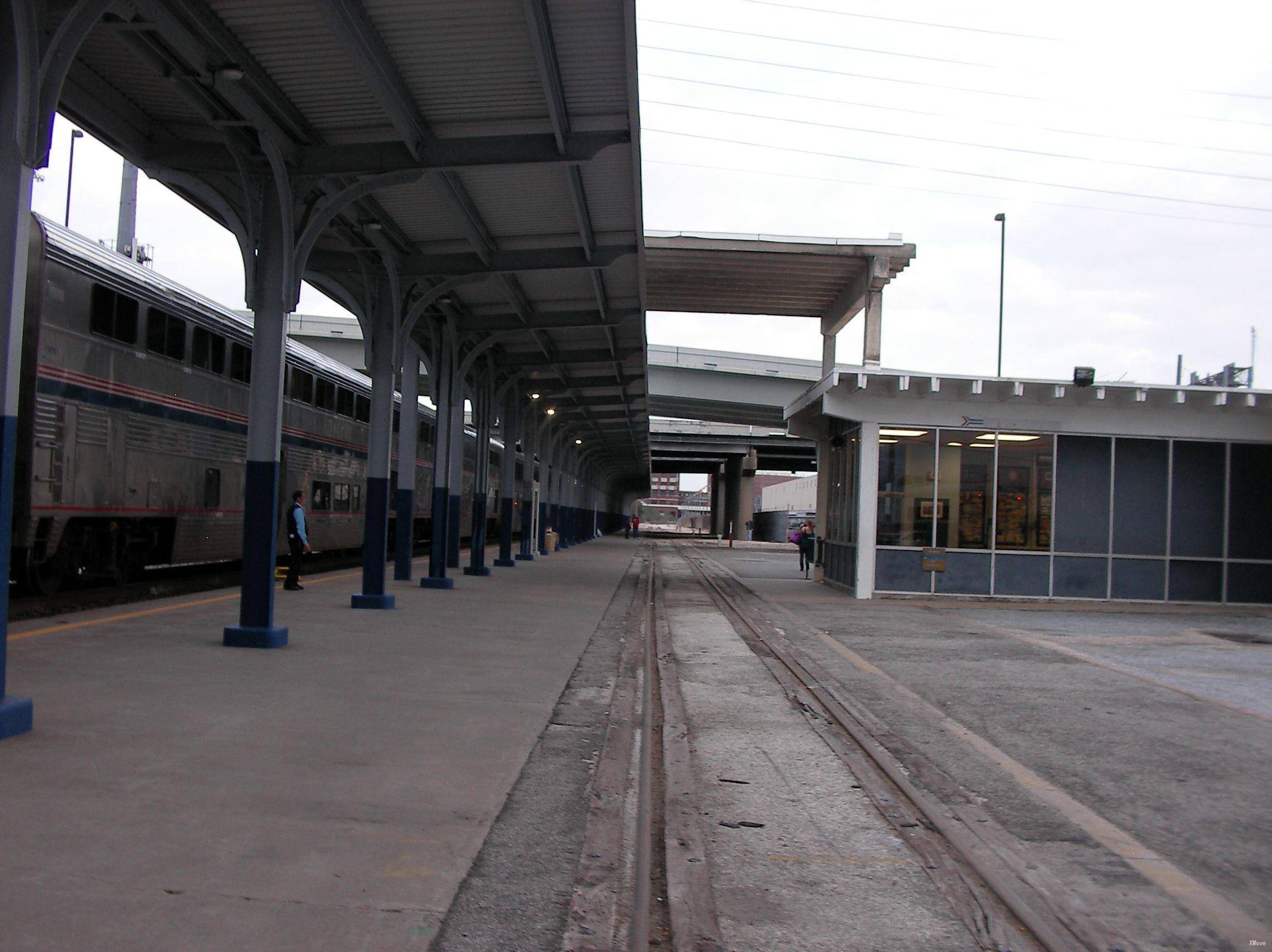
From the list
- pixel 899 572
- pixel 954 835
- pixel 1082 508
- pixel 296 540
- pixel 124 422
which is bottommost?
pixel 954 835

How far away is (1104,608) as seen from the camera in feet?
64.6

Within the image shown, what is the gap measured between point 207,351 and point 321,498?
18.2 ft

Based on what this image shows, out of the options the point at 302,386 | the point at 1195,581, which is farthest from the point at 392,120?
the point at 1195,581

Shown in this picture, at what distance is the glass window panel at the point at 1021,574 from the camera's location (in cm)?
2048

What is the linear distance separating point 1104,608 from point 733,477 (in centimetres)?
5669

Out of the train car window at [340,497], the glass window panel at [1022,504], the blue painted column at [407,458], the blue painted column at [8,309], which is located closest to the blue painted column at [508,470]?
the train car window at [340,497]

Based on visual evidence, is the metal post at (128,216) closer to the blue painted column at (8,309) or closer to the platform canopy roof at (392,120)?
the platform canopy roof at (392,120)

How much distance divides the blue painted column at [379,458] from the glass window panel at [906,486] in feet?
34.8

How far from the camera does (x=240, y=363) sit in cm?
1656

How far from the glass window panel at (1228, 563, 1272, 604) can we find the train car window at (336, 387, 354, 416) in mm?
18539

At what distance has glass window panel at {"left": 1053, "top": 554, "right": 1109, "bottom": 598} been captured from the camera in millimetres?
20500

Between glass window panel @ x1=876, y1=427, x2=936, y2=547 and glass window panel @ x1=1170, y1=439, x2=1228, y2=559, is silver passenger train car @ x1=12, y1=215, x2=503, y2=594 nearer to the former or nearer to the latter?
glass window panel @ x1=876, y1=427, x2=936, y2=547

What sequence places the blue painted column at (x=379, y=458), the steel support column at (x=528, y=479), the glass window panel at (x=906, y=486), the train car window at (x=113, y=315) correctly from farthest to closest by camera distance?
the steel support column at (x=528, y=479)
the glass window panel at (x=906, y=486)
the blue painted column at (x=379, y=458)
the train car window at (x=113, y=315)

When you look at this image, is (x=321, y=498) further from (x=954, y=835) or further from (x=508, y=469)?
(x=954, y=835)
